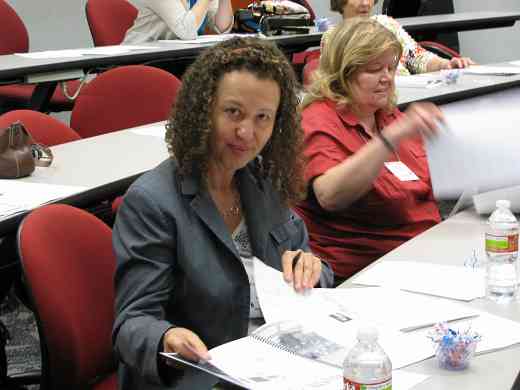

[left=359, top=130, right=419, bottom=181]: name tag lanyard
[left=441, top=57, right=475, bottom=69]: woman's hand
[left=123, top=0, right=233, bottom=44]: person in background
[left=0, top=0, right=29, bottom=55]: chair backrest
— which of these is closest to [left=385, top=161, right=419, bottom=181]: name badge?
[left=359, top=130, right=419, bottom=181]: name tag lanyard

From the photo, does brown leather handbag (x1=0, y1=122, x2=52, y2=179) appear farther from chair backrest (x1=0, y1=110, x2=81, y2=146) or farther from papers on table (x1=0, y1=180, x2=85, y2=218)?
chair backrest (x1=0, y1=110, x2=81, y2=146)

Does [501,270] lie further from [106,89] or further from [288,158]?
[106,89]

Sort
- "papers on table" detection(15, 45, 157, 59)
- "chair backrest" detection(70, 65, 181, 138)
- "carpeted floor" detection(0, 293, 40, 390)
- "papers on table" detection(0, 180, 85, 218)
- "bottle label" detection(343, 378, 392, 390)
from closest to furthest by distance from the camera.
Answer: "bottle label" detection(343, 378, 392, 390) → "papers on table" detection(0, 180, 85, 218) → "carpeted floor" detection(0, 293, 40, 390) → "chair backrest" detection(70, 65, 181, 138) → "papers on table" detection(15, 45, 157, 59)

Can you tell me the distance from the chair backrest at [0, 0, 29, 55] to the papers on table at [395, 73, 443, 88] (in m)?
2.38

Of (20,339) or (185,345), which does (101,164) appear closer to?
(20,339)

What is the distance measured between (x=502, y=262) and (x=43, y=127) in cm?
161

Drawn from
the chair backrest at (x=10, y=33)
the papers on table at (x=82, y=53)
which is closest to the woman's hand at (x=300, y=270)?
the papers on table at (x=82, y=53)

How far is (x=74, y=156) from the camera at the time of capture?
2.57 m

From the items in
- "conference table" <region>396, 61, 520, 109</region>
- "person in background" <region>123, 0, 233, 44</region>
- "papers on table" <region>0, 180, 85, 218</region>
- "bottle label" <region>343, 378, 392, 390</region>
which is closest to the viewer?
"bottle label" <region>343, 378, 392, 390</region>

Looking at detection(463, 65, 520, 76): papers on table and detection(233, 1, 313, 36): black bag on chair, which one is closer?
detection(463, 65, 520, 76): papers on table

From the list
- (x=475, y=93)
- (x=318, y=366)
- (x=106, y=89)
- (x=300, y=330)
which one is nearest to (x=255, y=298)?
(x=300, y=330)

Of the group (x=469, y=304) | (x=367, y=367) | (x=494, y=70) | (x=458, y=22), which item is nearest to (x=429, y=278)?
(x=469, y=304)

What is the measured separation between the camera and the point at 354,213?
240cm

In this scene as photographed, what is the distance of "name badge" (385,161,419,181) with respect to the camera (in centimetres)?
242
